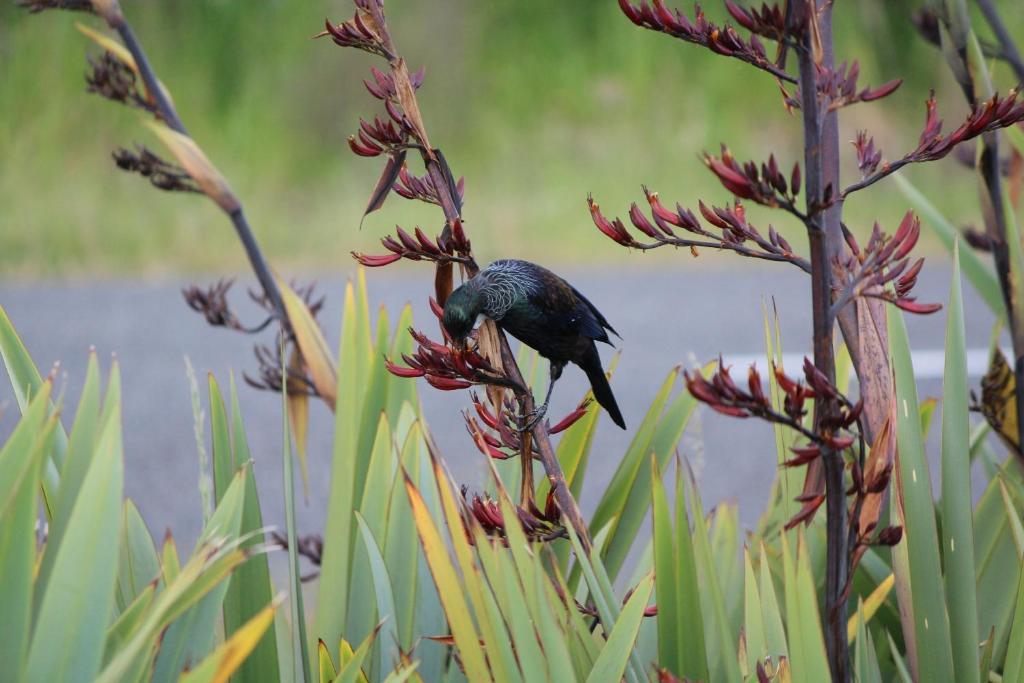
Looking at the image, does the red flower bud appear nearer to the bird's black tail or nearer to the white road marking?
the bird's black tail

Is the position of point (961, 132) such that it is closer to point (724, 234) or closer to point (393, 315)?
point (724, 234)

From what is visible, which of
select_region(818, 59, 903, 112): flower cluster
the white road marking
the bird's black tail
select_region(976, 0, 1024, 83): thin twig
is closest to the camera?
select_region(818, 59, 903, 112): flower cluster

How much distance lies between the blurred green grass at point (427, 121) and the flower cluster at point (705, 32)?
15.3 ft

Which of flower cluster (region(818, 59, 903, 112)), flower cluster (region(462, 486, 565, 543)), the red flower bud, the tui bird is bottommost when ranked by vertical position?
flower cluster (region(462, 486, 565, 543))

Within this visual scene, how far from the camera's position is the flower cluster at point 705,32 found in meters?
0.80

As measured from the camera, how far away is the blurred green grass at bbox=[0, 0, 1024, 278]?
5.75 m

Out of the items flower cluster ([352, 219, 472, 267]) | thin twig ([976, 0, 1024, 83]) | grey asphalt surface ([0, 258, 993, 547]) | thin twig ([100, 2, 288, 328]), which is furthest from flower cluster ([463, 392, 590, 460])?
grey asphalt surface ([0, 258, 993, 547])

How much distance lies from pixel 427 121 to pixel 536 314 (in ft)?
19.1

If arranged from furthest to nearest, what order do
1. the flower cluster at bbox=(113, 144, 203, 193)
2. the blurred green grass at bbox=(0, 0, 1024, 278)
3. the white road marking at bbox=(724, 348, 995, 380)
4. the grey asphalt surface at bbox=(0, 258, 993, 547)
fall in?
the blurred green grass at bbox=(0, 0, 1024, 278) → the white road marking at bbox=(724, 348, 995, 380) → the grey asphalt surface at bbox=(0, 258, 993, 547) → the flower cluster at bbox=(113, 144, 203, 193)

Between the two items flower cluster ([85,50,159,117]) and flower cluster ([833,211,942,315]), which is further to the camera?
flower cluster ([85,50,159,117])

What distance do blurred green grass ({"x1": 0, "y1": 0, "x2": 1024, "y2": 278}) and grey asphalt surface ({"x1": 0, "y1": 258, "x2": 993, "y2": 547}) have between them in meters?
0.39

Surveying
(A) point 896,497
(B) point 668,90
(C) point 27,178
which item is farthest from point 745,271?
(A) point 896,497

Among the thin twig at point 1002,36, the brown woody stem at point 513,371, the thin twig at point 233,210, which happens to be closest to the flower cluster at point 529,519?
the brown woody stem at point 513,371

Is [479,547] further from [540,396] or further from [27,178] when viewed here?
[27,178]
